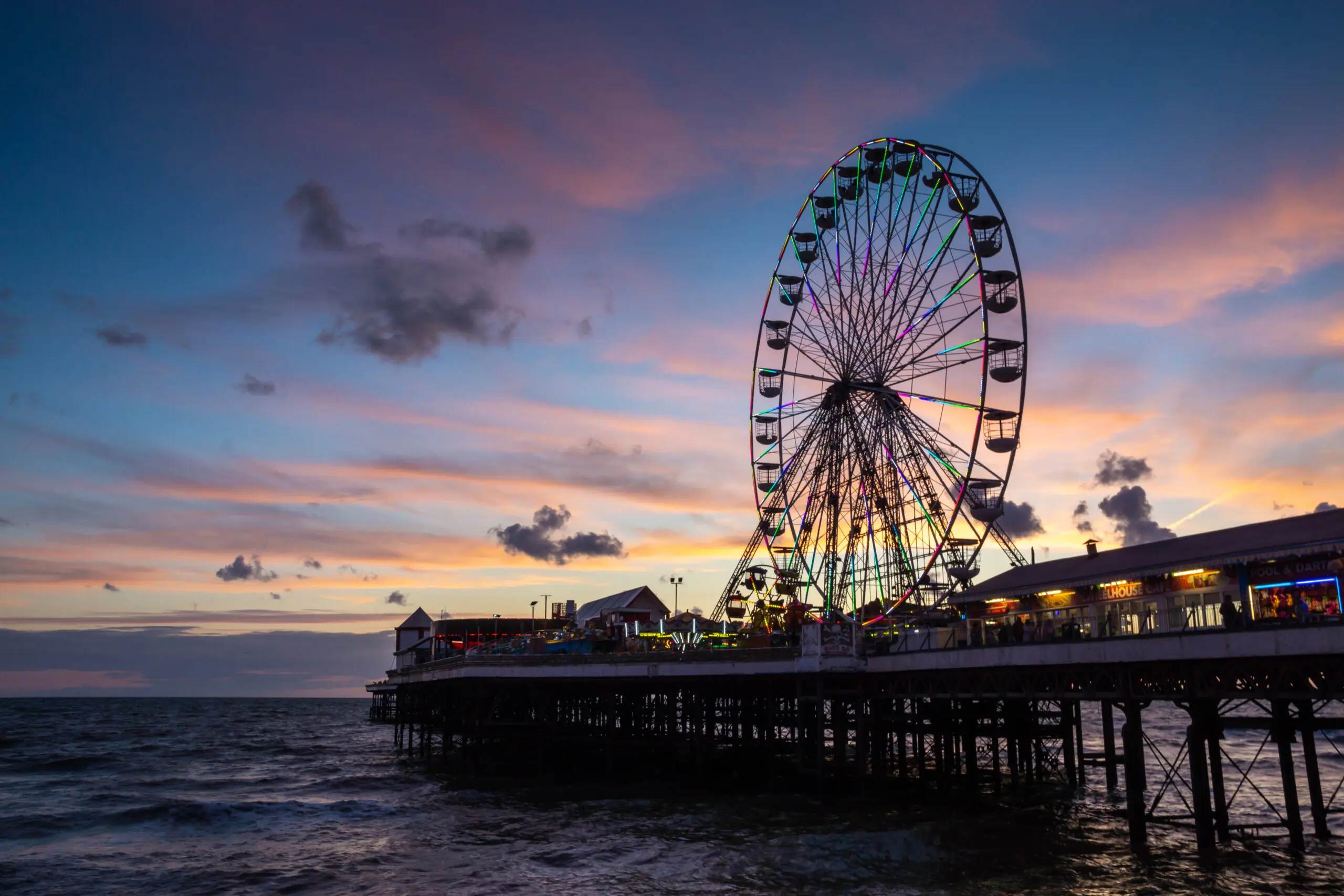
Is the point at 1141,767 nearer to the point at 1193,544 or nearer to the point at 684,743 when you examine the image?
the point at 1193,544

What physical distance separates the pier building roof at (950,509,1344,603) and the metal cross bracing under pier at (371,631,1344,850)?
411cm

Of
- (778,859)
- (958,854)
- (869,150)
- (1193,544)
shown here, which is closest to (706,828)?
(778,859)

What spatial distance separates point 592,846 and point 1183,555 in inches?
832

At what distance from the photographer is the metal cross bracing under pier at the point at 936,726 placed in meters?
26.8

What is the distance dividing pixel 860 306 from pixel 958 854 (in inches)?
1143

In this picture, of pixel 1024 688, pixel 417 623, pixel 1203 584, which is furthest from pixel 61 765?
pixel 1203 584

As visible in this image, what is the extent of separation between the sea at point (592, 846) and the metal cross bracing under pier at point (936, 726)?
1599 millimetres

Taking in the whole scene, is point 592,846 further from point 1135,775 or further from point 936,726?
point 936,726

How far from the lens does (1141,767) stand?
91.0 ft

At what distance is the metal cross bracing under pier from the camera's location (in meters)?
26.8

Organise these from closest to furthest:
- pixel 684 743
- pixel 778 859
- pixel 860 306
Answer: pixel 778 859
pixel 684 743
pixel 860 306

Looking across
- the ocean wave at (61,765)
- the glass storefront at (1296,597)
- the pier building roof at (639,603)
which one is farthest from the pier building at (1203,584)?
the ocean wave at (61,765)

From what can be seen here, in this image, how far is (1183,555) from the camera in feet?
111

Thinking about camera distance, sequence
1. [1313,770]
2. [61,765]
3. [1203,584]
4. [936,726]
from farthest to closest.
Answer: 1. [61,765]
2. [936,726]
3. [1203,584]
4. [1313,770]
